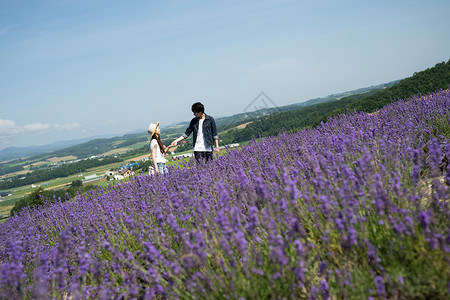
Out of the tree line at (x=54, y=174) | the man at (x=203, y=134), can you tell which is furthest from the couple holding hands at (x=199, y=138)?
the tree line at (x=54, y=174)

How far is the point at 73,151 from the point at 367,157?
212283mm

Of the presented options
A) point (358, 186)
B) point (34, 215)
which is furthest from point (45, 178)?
point (358, 186)

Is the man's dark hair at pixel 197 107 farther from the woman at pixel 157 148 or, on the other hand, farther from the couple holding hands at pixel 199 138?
the woman at pixel 157 148

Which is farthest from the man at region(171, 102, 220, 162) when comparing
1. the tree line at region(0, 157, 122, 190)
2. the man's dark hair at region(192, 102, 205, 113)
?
the tree line at region(0, 157, 122, 190)

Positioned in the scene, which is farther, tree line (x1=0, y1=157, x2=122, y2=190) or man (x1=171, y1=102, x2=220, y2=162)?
tree line (x1=0, y1=157, x2=122, y2=190)

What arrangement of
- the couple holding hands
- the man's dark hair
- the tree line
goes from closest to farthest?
the man's dark hair
the couple holding hands
the tree line

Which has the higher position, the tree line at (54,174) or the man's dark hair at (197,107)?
the man's dark hair at (197,107)

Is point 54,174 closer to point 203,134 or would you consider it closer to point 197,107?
point 203,134

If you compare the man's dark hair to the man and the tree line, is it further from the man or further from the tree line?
the tree line

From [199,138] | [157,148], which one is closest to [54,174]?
[157,148]

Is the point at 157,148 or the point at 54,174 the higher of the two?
the point at 157,148

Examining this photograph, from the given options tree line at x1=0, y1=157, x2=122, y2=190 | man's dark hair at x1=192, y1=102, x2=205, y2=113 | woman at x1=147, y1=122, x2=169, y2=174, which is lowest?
tree line at x1=0, y1=157, x2=122, y2=190

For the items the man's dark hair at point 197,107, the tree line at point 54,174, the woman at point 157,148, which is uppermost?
the man's dark hair at point 197,107

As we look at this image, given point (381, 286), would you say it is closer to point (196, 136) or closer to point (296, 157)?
point (296, 157)
